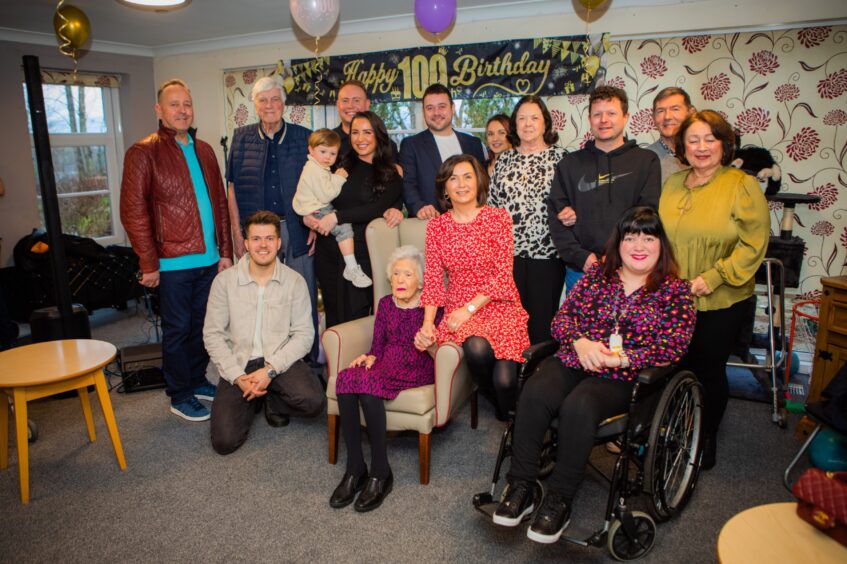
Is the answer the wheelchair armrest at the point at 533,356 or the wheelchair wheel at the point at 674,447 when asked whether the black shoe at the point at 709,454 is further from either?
the wheelchair armrest at the point at 533,356

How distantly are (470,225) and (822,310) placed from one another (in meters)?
1.85

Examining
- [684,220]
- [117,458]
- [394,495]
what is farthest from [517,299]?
[117,458]

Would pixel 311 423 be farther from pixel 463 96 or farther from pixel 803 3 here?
pixel 803 3

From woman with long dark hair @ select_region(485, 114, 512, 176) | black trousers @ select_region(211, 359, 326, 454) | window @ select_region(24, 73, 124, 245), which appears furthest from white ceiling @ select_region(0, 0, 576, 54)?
black trousers @ select_region(211, 359, 326, 454)

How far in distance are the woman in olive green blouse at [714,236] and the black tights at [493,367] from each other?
74 centimetres

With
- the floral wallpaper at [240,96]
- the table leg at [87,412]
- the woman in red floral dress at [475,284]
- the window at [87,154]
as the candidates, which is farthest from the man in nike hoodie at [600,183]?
the window at [87,154]

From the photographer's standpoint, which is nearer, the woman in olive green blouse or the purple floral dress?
the woman in olive green blouse

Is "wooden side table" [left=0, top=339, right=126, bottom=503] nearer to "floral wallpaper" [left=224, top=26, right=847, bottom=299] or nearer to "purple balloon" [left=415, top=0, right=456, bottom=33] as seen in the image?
"purple balloon" [left=415, top=0, right=456, bottom=33]

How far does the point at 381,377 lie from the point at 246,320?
2.72 feet

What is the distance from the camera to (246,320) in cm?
292

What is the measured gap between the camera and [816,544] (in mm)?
1468

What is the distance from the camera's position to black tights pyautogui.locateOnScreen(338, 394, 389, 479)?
2.46 metres

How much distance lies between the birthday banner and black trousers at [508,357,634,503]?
9.12 ft

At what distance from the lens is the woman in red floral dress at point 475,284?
8.38 feet
